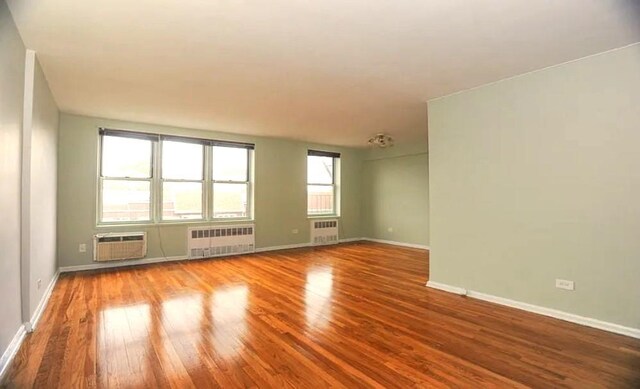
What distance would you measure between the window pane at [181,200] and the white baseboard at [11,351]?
3.34 metres

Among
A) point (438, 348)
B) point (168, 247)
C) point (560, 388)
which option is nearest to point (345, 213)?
point (168, 247)

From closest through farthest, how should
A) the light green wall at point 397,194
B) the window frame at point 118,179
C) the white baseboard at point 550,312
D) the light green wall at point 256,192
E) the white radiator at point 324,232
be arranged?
1. the white baseboard at point 550,312
2. the light green wall at point 256,192
3. the window frame at point 118,179
4. the light green wall at point 397,194
5. the white radiator at point 324,232

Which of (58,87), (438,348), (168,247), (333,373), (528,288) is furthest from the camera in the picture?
(168,247)

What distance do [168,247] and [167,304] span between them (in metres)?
2.62

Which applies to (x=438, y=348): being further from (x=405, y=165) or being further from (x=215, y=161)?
(x=405, y=165)


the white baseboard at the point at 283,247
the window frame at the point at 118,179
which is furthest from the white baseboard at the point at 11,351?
the white baseboard at the point at 283,247

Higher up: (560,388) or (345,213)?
(345,213)

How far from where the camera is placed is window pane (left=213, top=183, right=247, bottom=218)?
20.9ft

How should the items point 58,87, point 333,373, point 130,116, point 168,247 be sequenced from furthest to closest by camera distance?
point 168,247 < point 130,116 < point 58,87 < point 333,373

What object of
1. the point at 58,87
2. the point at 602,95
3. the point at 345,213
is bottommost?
the point at 345,213

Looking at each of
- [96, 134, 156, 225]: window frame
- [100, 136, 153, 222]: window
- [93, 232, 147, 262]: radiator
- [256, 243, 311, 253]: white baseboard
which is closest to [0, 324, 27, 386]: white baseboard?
[93, 232, 147, 262]: radiator

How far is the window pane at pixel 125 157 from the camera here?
5.34 metres

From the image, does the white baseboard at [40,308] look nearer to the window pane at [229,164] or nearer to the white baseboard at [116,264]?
the white baseboard at [116,264]

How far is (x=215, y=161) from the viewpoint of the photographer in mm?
6355
